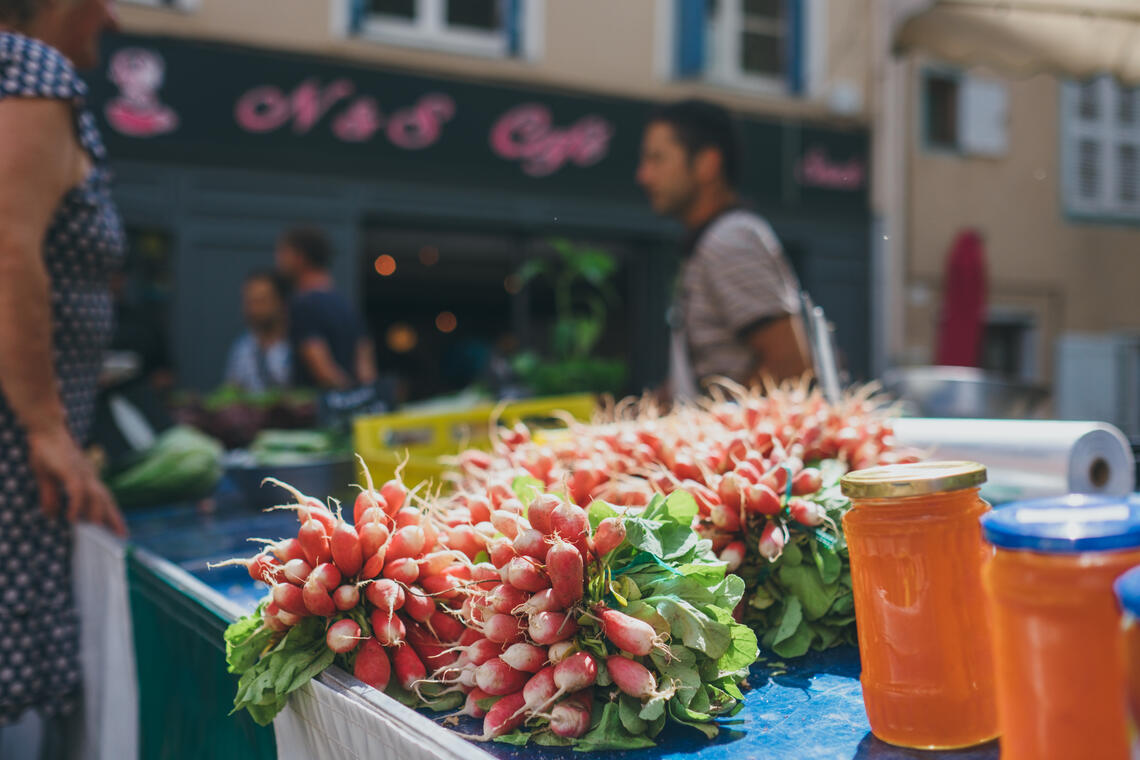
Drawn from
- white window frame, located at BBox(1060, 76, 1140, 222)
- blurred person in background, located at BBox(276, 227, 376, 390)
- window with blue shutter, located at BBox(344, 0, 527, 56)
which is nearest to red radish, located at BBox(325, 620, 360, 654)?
blurred person in background, located at BBox(276, 227, 376, 390)

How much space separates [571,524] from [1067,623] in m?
0.47

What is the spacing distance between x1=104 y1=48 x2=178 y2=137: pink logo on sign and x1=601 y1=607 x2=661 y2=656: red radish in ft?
21.9

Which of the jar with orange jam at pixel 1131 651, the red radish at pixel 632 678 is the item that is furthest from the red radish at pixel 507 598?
the jar with orange jam at pixel 1131 651

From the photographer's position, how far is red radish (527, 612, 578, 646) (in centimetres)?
91

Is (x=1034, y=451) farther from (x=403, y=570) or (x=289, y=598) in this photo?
(x=289, y=598)

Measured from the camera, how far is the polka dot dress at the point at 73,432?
185 centimetres

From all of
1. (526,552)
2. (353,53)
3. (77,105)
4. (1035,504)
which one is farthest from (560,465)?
(353,53)

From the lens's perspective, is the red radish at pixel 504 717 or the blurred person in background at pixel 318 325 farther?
the blurred person in background at pixel 318 325

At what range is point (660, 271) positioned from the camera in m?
8.92

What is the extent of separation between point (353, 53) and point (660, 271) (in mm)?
3402

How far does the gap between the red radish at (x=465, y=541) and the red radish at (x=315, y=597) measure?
174 mm

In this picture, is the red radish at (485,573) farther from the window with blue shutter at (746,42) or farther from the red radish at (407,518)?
the window with blue shutter at (746,42)

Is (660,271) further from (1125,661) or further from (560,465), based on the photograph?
(1125,661)

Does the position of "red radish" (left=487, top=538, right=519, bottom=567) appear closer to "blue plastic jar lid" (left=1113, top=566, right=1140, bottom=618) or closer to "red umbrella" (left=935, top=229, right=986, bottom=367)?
"blue plastic jar lid" (left=1113, top=566, right=1140, bottom=618)
